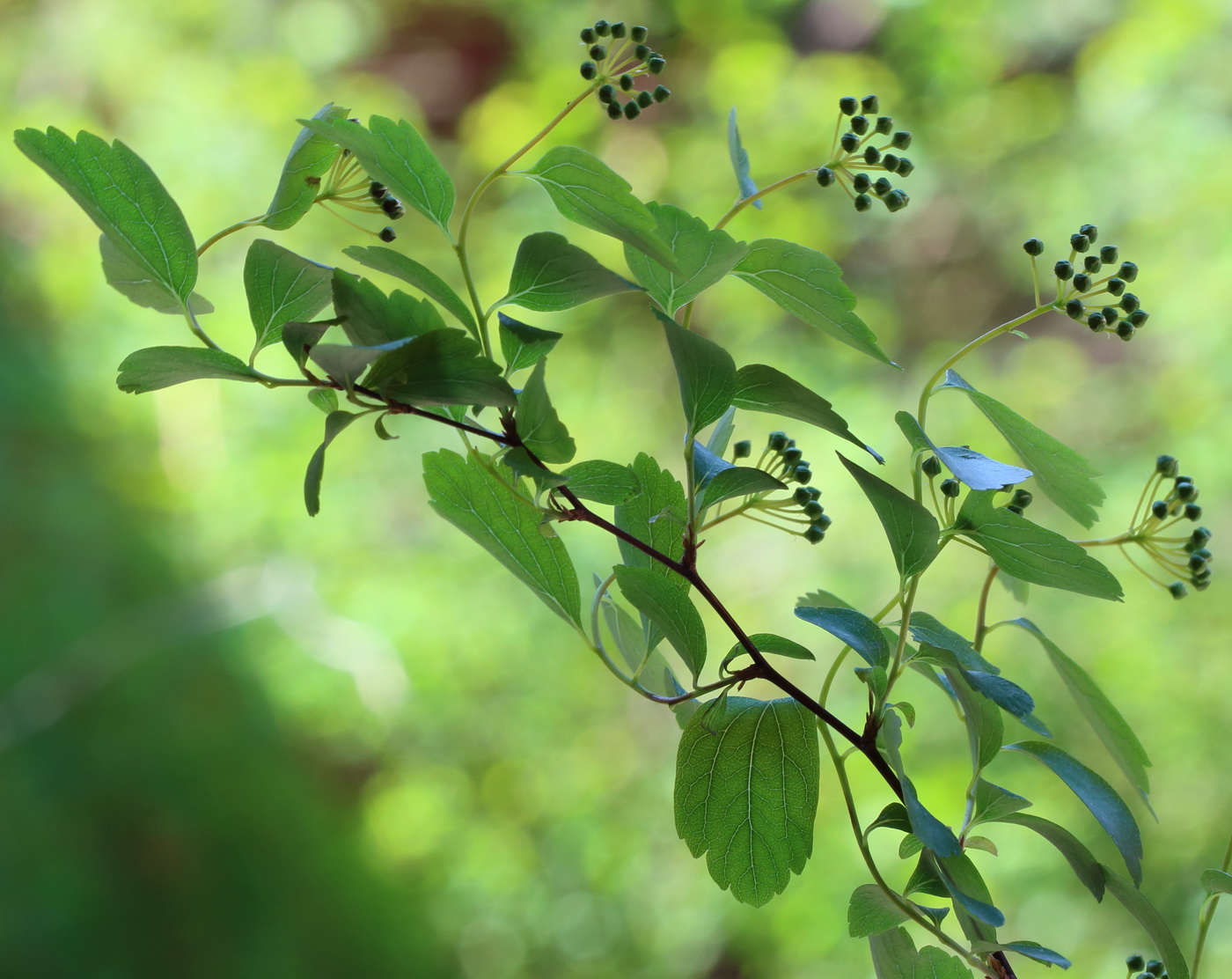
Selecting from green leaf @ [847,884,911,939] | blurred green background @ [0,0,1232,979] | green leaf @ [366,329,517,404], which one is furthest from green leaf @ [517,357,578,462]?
blurred green background @ [0,0,1232,979]

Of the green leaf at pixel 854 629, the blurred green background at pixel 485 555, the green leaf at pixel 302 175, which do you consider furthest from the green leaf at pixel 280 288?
the blurred green background at pixel 485 555

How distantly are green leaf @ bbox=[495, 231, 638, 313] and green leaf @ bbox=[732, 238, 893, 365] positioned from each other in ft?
0.10

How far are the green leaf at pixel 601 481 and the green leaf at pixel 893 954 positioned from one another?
0.12m

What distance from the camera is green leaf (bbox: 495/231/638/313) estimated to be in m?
0.19

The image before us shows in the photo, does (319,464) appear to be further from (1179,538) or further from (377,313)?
(1179,538)

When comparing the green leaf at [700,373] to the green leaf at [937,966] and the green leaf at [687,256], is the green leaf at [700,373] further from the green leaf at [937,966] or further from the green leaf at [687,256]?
the green leaf at [937,966]

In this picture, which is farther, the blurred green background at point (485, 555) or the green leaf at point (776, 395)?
the blurred green background at point (485, 555)

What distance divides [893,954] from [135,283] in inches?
8.5

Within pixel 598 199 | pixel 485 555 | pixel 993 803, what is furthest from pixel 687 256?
pixel 485 555

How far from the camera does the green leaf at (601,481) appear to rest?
7.5 inches

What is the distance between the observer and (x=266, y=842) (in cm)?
125

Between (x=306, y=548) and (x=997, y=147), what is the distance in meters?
1.39

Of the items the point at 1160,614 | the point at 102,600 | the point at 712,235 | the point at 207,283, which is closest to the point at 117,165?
the point at 712,235

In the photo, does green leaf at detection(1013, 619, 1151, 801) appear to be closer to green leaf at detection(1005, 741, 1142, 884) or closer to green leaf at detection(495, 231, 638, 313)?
green leaf at detection(1005, 741, 1142, 884)
